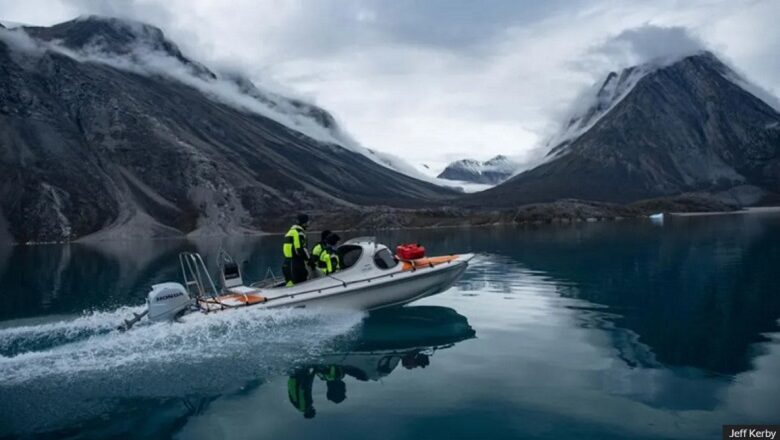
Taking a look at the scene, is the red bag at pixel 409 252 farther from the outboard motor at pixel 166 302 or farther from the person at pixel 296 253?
the outboard motor at pixel 166 302

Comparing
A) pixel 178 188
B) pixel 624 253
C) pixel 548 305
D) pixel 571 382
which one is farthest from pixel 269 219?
pixel 571 382

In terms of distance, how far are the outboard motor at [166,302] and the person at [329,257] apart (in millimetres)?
4749

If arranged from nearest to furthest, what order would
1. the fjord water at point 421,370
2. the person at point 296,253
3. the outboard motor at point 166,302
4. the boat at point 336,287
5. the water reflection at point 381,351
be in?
the fjord water at point 421,370 < the water reflection at point 381,351 < the outboard motor at point 166,302 < the boat at point 336,287 < the person at point 296,253

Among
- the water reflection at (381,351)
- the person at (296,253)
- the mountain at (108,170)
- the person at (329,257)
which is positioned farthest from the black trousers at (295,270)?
the mountain at (108,170)

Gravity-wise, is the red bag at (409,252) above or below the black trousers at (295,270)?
above

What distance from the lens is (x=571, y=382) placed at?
46.0 feet

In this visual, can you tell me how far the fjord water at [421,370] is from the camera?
11820mm

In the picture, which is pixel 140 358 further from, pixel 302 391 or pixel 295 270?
pixel 295 270

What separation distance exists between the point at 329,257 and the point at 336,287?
119 centimetres

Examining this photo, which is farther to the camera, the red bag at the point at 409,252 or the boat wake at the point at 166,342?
the red bag at the point at 409,252

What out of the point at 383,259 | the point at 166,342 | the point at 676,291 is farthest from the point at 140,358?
the point at 676,291

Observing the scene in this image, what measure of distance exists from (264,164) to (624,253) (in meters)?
158

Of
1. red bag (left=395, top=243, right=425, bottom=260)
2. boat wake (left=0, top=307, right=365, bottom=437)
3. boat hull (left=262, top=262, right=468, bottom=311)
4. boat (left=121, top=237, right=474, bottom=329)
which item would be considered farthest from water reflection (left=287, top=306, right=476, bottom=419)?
red bag (left=395, top=243, right=425, bottom=260)

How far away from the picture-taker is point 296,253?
845 inches
